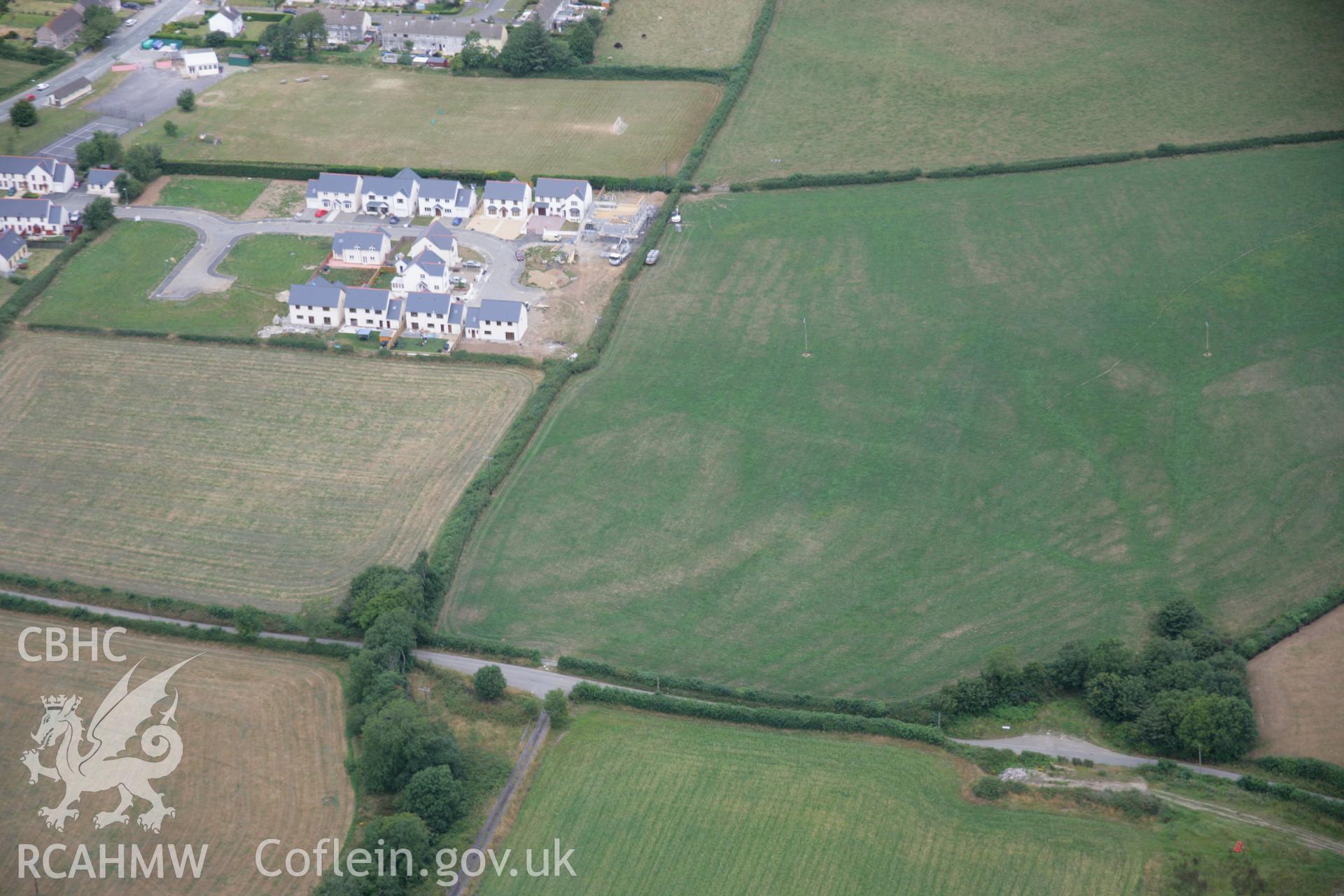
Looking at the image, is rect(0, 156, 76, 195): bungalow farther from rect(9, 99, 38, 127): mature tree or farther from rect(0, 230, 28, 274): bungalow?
rect(9, 99, 38, 127): mature tree

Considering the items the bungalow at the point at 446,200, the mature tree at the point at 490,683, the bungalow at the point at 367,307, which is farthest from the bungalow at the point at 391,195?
the mature tree at the point at 490,683

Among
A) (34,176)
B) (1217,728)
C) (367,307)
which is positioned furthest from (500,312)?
(1217,728)

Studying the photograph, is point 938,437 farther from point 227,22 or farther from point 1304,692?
point 227,22

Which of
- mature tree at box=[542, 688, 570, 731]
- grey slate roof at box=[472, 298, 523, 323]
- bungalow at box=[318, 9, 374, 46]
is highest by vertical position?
bungalow at box=[318, 9, 374, 46]

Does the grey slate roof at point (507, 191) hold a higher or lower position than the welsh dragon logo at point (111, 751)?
higher

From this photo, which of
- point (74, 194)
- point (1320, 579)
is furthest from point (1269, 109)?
point (74, 194)

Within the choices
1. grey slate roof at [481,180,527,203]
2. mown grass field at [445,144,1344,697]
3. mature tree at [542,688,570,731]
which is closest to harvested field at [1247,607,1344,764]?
mown grass field at [445,144,1344,697]

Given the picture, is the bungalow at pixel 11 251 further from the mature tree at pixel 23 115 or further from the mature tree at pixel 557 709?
the mature tree at pixel 557 709
